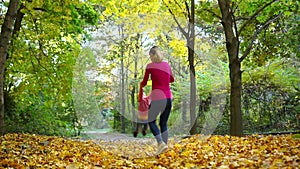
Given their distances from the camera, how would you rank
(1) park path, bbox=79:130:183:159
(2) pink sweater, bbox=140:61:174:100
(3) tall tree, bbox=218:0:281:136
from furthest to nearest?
1. (3) tall tree, bbox=218:0:281:136
2. (1) park path, bbox=79:130:183:159
3. (2) pink sweater, bbox=140:61:174:100

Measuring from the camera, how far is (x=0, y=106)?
21.1 ft

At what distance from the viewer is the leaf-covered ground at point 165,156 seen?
4.43 metres

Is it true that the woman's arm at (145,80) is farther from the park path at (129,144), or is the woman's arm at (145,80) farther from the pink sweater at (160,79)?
the park path at (129,144)

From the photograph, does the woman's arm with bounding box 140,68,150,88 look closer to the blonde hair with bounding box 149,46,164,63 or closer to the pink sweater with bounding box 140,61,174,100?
the pink sweater with bounding box 140,61,174,100

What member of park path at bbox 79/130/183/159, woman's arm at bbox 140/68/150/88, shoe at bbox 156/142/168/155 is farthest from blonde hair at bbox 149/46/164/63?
shoe at bbox 156/142/168/155

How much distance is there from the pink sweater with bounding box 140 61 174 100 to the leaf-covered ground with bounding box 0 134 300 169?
73 centimetres

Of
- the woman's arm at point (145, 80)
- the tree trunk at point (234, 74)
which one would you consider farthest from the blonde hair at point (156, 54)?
the tree trunk at point (234, 74)

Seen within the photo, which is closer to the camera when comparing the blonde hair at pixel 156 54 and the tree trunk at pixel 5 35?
the blonde hair at pixel 156 54

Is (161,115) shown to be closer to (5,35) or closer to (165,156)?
(165,156)

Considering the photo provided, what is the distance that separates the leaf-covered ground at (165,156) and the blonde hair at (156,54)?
46.3 inches

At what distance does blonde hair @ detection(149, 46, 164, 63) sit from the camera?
5.27 meters

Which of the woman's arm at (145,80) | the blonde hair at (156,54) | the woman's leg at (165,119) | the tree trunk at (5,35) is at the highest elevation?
the tree trunk at (5,35)

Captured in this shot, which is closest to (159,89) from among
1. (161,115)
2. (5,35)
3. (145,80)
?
(145,80)

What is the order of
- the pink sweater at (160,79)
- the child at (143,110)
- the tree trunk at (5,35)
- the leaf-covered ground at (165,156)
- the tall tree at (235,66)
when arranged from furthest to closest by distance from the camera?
the tall tree at (235,66) → the tree trunk at (5,35) → the pink sweater at (160,79) → the child at (143,110) → the leaf-covered ground at (165,156)
